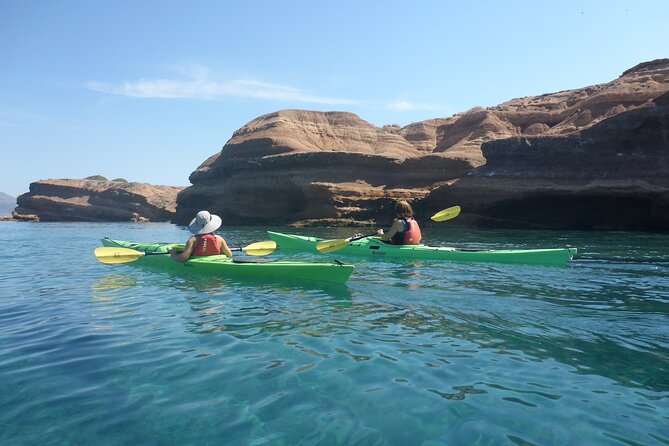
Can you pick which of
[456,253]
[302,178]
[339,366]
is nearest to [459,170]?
[302,178]

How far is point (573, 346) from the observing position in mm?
4574

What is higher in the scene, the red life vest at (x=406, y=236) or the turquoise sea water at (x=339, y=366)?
the red life vest at (x=406, y=236)

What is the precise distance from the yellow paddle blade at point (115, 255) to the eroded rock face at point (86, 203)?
5088 cm

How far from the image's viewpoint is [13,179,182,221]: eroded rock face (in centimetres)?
6072

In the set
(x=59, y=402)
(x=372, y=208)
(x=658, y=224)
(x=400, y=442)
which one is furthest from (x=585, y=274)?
(x=372, y=208)

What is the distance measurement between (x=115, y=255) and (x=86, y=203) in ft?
192

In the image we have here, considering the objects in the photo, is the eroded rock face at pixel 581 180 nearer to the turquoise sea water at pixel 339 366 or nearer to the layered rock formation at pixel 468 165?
the layered rock formation at pixel 468 165

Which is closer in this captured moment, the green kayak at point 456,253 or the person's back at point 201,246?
the person's back at point 201,246

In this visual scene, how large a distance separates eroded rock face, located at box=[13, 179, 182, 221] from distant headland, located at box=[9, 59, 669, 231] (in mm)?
163

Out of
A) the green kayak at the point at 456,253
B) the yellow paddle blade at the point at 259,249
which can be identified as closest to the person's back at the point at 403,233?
the green kayak at the point at 456,253

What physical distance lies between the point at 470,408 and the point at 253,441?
4.74ft

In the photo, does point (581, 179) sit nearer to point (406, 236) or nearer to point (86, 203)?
point (406, 236)

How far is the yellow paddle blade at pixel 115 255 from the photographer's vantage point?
10.1 meters

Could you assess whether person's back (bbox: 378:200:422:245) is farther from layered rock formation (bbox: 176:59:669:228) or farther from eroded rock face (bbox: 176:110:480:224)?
eroded rock face (bbox: 176:110:480:224)
